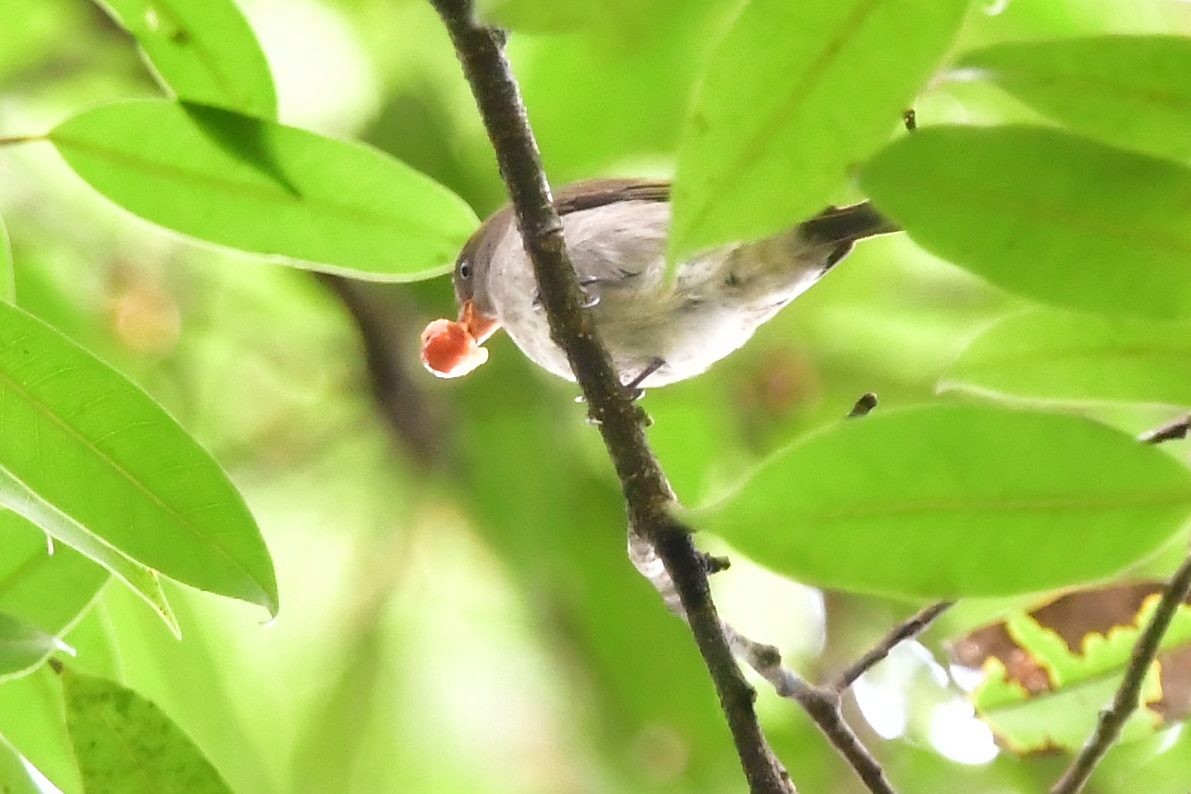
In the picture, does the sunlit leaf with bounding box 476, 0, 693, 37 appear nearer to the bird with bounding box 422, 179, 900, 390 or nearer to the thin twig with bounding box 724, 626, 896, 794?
the thin twig with bounding box 724, 626, 896, 794

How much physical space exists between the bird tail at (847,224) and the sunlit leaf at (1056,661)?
56 centimetres

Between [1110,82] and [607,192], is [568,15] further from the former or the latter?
[607,192]

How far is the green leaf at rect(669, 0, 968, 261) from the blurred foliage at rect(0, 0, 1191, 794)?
1.11 metres

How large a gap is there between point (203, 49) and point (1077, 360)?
2.60 feet

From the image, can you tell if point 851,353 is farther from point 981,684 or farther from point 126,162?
point 126,162

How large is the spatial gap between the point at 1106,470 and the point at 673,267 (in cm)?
29

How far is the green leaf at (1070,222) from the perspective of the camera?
81 centimetres

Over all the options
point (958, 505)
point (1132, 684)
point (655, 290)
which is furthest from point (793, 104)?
point (655, 290)

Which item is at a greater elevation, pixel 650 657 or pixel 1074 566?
pixel 650 657

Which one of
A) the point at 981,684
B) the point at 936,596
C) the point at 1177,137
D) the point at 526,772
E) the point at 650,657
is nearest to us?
the point at 936,596

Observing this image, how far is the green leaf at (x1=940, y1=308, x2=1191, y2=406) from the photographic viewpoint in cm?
96

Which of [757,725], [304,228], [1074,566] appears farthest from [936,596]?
[304,228]

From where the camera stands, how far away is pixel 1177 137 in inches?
34.3

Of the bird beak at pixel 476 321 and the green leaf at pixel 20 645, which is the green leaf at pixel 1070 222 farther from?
the bird beak at pixel 476 321
